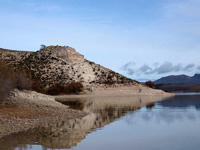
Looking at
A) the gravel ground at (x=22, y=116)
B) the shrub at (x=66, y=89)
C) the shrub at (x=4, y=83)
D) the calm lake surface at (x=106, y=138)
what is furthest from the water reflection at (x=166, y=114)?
the shrub at (x=66, y=89)

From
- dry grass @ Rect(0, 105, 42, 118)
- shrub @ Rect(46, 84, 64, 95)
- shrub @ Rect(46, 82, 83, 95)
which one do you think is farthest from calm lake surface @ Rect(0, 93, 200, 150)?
shrub @ Rect(46, 82, 83, 95)

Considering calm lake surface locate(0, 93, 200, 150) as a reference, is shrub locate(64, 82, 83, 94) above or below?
above

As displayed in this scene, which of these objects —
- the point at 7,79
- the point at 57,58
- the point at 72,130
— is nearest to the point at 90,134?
the point at 72,130

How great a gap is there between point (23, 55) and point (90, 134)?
300 ft

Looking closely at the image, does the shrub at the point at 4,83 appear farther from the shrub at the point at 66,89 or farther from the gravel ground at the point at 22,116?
the shrub at the point at 66,89

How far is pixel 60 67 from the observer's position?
10062 centimetres

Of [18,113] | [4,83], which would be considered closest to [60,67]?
[4,83]

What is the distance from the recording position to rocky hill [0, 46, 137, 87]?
315 feet

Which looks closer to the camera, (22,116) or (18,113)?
(22,116)

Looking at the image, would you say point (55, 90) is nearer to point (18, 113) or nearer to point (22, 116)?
point (18, 113)

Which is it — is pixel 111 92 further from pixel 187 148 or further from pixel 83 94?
pixel 187 148

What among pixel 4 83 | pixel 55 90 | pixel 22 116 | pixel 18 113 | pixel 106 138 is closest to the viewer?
pixel 106 138

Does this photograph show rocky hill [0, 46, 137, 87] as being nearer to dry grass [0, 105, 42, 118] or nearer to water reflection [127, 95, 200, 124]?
water reflection [127, 95, 200, 124]

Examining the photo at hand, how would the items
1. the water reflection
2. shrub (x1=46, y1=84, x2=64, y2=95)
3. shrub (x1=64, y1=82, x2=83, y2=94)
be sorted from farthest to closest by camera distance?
shrub (x1=64, y1=82, x2=83, y2=94), shrub (x1=46, y1=84, x2=64, y2=95), the water reflection
